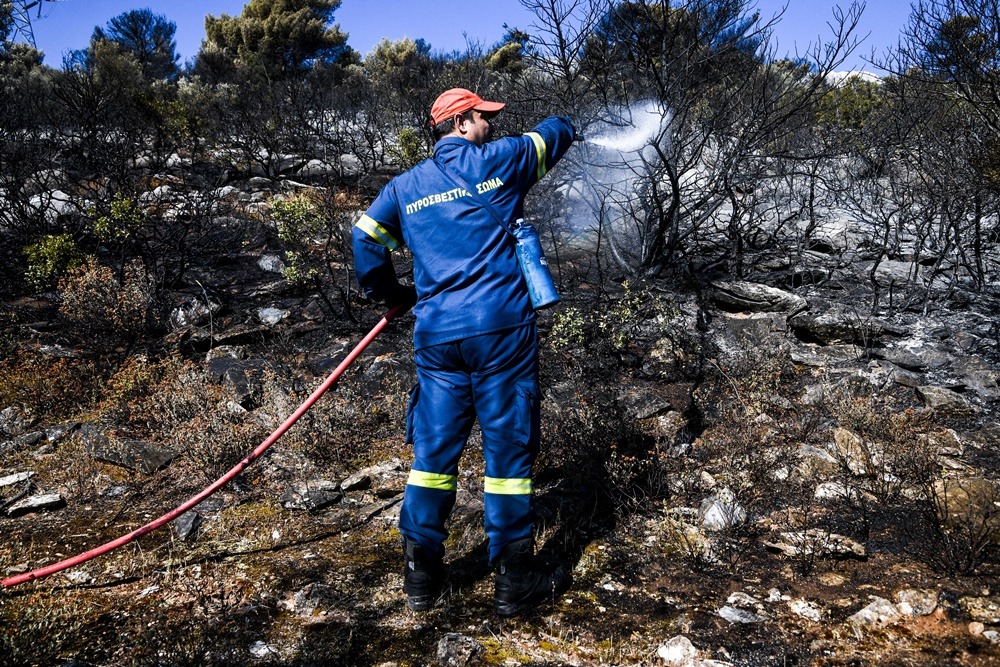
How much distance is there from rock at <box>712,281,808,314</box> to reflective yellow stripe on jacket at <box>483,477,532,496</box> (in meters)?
3.78

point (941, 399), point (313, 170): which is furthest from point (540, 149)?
point (313, 170)

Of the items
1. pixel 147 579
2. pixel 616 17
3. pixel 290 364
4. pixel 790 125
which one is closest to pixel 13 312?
pixel 290 364

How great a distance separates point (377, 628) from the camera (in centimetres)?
226

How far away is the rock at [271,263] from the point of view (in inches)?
292

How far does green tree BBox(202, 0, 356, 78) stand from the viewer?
22.2 meters

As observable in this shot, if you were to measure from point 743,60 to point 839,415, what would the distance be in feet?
12.2

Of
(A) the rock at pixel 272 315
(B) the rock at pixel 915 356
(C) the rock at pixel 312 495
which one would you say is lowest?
Answer: (C) the rock at pixel 312 495

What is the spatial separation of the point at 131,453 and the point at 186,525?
96 centimetres

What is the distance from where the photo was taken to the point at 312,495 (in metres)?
3.22

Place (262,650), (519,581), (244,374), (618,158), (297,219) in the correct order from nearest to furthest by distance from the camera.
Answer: (262,650) < (519,581) < (244,374) < (297,219) < (618,158)

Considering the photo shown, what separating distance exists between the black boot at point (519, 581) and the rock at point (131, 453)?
2.16 m

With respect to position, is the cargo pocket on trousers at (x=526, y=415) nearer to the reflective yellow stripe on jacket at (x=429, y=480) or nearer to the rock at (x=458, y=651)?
the reflective yellow stripe on jacket at (x=429, y=480)

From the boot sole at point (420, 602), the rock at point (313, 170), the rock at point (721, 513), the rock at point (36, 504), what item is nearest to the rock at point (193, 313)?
the rock at point (36, 504)

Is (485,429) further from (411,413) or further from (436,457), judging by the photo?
(411,413)
